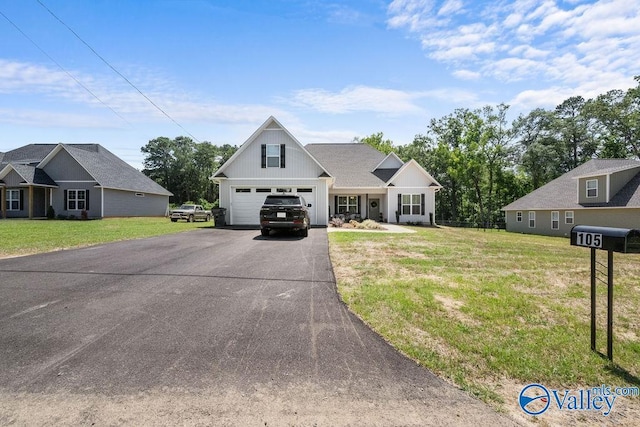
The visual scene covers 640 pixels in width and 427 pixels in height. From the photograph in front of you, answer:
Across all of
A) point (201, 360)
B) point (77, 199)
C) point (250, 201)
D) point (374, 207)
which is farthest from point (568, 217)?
point (77, 199)

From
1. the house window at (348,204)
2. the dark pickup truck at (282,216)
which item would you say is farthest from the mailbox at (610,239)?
the house window at (348,204)

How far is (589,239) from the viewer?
3.50m

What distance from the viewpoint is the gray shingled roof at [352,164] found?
2564 cm

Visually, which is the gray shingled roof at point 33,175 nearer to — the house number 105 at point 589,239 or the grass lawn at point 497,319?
the grass lawn at point 497,319

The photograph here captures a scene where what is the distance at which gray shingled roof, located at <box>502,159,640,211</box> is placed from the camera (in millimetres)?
23438

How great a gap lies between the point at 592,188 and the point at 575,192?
244 cm

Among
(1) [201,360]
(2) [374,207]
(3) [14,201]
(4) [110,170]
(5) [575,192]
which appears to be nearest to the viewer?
(1) [201,360]

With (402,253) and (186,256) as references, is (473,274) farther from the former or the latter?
(186,256)

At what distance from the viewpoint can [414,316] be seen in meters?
4.43

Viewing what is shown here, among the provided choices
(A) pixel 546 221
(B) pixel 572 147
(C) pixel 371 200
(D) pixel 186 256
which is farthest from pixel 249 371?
(B) pixel 572 147

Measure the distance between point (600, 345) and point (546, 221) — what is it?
1225 inches

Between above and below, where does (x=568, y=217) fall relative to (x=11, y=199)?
below

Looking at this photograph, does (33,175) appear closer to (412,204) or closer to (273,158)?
(273,158)

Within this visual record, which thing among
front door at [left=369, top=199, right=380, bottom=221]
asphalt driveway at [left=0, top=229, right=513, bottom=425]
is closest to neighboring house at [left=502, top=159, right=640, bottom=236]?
front door at [left=369, top=199, right=380, bottom=221]
